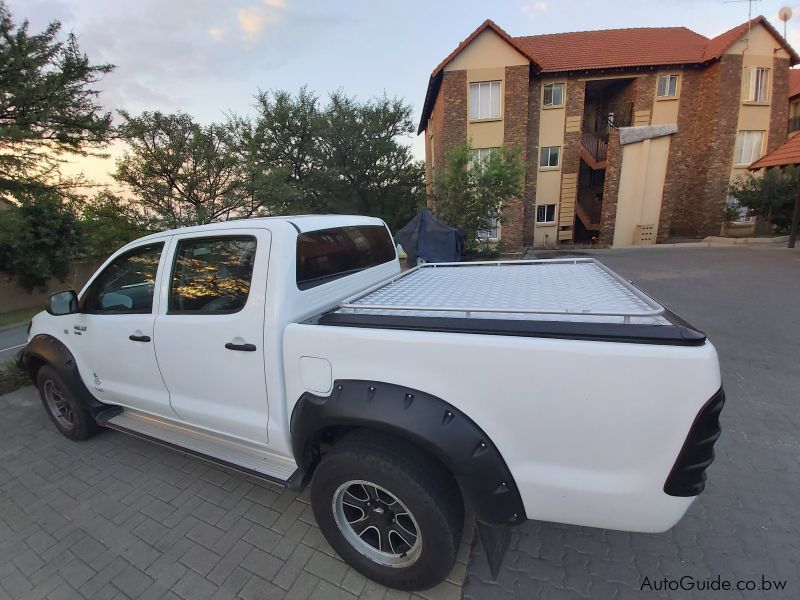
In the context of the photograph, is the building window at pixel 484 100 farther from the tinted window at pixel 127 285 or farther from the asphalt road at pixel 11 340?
the asphalt road at pixel 11 340

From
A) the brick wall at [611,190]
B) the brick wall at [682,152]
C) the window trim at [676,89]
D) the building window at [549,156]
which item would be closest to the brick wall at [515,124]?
the building window at [549,156]

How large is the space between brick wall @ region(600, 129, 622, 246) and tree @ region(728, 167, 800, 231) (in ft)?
18.4

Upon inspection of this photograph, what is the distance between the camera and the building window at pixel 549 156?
17.8 meters

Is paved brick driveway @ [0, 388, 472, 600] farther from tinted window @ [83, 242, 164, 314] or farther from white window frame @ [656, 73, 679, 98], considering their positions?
white window frame @ [656, 73, 679, 98]

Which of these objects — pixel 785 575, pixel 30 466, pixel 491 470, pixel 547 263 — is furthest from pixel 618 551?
pixel 30 466

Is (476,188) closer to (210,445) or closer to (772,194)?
(210,445)

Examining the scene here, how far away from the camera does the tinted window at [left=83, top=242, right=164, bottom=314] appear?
251 centimetres

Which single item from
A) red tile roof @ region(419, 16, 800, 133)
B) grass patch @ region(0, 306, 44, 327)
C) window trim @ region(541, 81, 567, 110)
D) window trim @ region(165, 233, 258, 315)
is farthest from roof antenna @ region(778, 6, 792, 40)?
grass patch @ region(0, 306, 44, 327)

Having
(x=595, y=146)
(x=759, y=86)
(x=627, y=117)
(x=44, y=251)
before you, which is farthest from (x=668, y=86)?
(x=44, y=251)

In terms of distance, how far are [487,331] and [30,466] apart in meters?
4.14

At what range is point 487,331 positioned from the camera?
1.44m

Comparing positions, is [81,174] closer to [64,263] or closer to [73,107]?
[73,107]

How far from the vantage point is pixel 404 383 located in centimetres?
155

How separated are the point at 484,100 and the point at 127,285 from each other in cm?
1774
